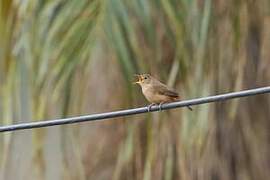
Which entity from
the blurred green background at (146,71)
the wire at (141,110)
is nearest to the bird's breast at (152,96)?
the blurred green background at (146,71)

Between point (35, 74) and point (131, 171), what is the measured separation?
1.84 ft

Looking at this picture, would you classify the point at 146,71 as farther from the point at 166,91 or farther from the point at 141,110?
the point at 141,110

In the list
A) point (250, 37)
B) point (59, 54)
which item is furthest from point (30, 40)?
point (250, 37)

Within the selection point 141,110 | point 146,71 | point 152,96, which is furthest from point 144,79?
point 141,110

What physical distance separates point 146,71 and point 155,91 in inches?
11.5

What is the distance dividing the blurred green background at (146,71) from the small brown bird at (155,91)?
165 millimetres

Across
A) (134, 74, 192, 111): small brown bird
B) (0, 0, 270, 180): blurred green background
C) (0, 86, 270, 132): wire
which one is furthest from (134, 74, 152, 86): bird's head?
(0, 86, 270, 132): wire

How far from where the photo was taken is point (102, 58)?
443 centimetres

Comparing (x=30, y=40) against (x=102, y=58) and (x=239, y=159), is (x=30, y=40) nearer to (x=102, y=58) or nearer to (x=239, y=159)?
(x=102, y=58)

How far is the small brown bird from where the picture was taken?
398cm

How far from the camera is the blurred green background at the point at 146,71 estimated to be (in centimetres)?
425

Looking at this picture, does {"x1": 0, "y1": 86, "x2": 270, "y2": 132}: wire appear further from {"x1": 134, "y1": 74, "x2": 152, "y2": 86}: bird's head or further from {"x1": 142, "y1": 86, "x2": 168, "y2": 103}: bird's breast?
{"x1": 134, "y1": 74, "x2": 152, "y2": 86}: bird's head

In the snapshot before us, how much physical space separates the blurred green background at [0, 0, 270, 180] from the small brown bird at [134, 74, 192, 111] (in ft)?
0.54

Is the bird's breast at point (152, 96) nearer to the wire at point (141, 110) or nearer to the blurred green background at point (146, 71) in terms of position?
the blurred green background at point (146, 71)
